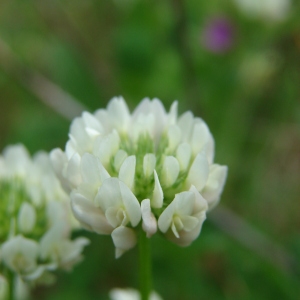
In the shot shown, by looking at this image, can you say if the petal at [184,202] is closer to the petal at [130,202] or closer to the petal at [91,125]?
the petal at [130,202]

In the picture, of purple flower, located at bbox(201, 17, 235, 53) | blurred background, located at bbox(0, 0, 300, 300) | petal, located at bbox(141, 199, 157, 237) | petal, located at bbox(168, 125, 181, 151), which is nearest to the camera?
petal, located at bbox(141, 199, 157, 237)

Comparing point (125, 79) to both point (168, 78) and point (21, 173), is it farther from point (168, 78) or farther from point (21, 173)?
point (21, 173)

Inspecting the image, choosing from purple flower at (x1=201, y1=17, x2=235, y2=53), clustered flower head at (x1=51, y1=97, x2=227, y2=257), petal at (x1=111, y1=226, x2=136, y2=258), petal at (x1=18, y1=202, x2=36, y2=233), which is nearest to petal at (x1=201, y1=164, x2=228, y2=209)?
clustered flower head at (x1=51, y1=97, x2=227, y2=257)

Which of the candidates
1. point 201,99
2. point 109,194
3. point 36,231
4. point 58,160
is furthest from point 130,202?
point 201,99

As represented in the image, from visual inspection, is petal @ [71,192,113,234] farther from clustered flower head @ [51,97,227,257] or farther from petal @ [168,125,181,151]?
petal @ [168,125,181,151]

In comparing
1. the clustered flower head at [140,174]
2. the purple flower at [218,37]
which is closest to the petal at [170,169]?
the clustered flower head at [140,174]

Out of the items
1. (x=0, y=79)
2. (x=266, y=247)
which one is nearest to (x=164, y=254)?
(x=266, y=247)
